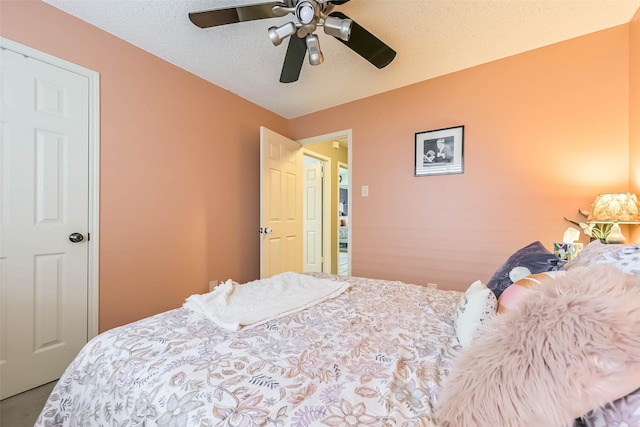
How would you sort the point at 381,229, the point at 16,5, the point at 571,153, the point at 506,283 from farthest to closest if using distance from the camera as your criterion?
1. the point at 381,229
2. the point at 571,153
3. the point at 16,5
4. the point at 506,283

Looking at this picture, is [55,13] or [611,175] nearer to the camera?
[55,13]

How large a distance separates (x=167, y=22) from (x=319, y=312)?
7.07 ft

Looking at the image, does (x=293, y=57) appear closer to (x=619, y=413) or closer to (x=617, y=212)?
(x=619, y=413)

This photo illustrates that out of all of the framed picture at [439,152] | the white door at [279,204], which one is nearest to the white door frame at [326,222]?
the white door at [279,204]

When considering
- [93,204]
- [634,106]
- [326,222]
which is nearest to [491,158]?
[634,106]

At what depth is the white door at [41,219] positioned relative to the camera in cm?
157

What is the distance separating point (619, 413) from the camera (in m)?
0.49

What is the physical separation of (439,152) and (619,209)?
127 cm

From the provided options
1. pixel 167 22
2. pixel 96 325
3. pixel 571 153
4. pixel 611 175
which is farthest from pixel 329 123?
pixel 96 325

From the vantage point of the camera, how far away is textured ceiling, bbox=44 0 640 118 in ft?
5.60

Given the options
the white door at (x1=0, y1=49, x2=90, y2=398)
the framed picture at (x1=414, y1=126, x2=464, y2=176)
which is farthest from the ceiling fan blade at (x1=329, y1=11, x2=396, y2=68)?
the white door at (x1=0, y1=49, x2=90, y2=398)

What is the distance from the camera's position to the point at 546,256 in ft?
3.81

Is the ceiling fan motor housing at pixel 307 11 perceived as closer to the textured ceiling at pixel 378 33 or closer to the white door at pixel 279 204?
the textured ceiling at pixel 378 33

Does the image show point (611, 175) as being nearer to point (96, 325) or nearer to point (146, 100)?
point (146, 100)
